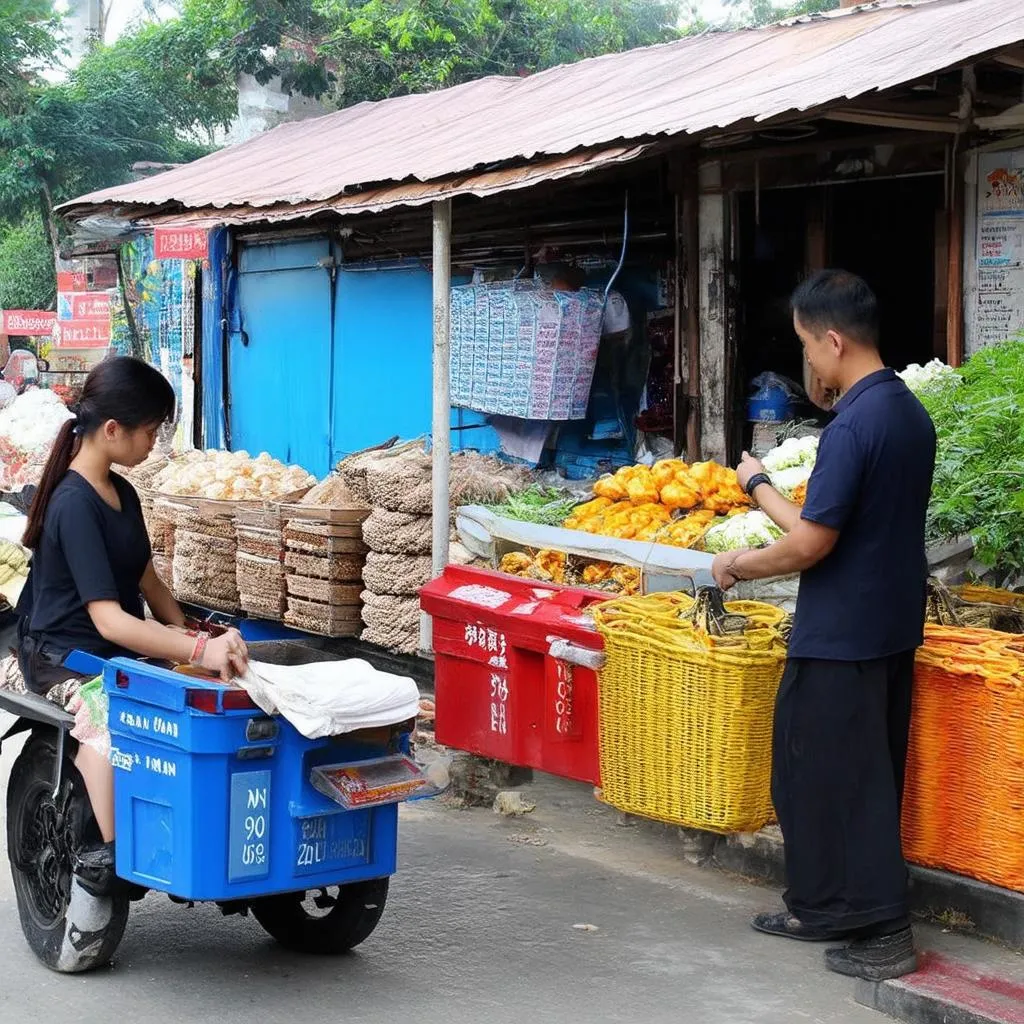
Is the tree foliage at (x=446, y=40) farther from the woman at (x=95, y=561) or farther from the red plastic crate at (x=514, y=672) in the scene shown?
the woman at (x=95, y=561)

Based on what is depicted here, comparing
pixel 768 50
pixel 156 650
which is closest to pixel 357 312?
pixel 768 50

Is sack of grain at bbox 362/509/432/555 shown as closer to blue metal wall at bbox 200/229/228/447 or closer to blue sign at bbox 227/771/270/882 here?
blue sign at bbox 227/771/270/882

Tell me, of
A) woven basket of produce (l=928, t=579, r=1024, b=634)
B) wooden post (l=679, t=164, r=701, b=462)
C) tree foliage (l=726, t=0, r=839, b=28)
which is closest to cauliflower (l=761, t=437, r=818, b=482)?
woven basket of produce (l=928, t=579, r=1024, b=634)

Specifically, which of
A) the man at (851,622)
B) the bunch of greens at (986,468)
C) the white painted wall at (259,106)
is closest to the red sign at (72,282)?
the white painted wall at (259,106)

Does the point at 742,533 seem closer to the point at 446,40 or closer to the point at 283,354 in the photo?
the point at 283,354

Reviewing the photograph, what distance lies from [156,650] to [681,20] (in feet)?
102

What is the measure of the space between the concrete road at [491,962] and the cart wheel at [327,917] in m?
0.06

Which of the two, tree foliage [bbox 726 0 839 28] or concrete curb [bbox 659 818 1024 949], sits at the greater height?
tree foliage [bbox 726 0 839 28]

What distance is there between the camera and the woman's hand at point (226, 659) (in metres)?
4.12

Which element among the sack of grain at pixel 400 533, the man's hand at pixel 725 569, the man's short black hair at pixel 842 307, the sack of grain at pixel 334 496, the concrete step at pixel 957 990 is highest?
the man's short black hair at pixel 842 307

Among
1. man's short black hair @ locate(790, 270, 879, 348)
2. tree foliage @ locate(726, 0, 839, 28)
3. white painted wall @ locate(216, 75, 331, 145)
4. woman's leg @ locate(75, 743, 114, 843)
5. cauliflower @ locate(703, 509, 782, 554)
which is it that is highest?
tree foliage @ locate(726, 0, 839, 28)

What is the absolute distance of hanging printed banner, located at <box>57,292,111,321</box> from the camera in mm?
16875

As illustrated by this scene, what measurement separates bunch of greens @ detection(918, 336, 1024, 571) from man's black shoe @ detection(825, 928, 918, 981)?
4.60 feet

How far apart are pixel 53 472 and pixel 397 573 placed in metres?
3.86
